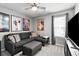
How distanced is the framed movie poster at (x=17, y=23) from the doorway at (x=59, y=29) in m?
2.14

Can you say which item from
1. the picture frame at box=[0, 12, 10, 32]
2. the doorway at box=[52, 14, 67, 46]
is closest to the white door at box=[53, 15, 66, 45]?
the doorway at box=[52, 14, 67, 46]

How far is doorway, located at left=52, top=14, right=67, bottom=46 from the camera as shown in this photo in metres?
3.70

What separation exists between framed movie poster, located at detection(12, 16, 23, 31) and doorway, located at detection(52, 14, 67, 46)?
214 cm

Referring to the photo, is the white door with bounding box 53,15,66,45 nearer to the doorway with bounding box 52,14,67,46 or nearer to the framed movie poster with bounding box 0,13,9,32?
the doorway with bounding box 52,14,67,46

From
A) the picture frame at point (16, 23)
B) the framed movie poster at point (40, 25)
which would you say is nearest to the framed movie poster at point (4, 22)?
the picture frame at point (16, 23)

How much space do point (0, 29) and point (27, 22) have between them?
2.00 m

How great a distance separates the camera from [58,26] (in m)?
3.95

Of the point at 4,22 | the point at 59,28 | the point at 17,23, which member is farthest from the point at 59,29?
the point at 4,22

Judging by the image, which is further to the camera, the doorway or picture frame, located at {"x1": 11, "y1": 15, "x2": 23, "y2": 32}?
the doorway

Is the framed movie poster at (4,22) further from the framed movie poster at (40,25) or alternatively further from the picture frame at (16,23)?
the framed movie poster at (40,25)

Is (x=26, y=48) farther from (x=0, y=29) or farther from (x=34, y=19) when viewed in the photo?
(x=34, y=19)

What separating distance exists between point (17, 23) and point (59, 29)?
2.59 meters

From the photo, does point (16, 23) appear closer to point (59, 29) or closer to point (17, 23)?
point (17, 23)

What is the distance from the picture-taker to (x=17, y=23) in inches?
144
